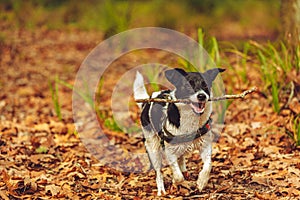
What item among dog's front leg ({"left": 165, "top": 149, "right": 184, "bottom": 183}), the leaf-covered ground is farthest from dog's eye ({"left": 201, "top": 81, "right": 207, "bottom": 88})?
the leaf-covered ground

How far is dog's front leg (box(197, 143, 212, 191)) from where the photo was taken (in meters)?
4.44

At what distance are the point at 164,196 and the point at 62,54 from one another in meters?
7.65

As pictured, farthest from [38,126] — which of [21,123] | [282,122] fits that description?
[282,122]

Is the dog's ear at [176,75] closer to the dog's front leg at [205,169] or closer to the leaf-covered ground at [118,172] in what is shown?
the dog's front leg at [205,169]

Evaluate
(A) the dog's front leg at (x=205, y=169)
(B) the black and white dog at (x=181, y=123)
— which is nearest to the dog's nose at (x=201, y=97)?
(B) the black and white dog at (x=181, y=123)

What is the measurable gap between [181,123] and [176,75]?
1.55ft

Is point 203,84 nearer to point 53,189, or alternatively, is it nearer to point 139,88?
point 139,88

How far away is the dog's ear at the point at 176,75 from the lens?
4.26 meters

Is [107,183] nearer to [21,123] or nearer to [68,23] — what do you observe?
[21,123]

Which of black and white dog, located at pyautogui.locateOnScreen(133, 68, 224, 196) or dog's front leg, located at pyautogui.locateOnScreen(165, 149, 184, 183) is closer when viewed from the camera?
black and white dog, located at pyautogui.locateOnScreen(133, 68, 224, 196)

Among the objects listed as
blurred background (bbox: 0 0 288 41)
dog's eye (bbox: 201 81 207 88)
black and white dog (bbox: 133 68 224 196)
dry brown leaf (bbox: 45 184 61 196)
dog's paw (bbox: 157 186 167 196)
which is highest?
blurred background (bbox: 0 0 288 41)

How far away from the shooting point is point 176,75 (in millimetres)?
4285

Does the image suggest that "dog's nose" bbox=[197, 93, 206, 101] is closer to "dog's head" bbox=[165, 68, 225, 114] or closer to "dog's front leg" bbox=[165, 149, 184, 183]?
"dog's head" bbox=[165, 68, 225, 114]

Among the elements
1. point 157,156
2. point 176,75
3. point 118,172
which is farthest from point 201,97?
point 118,172
